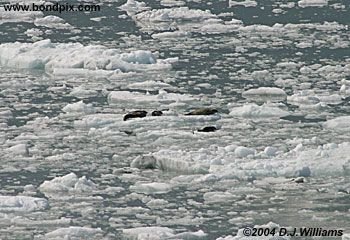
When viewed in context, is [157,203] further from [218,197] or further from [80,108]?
[80,108]

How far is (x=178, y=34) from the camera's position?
1841 centimetres

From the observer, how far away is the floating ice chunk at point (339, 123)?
11.2m

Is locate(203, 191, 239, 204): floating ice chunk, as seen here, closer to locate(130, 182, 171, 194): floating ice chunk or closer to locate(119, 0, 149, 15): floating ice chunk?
locate(130, 182, 171, 194): floating ice chunk

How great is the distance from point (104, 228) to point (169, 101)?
488 centimetres

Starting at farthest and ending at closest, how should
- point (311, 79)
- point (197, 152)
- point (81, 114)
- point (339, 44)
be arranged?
point (339, 44) → point (311, 79) → point (81, 114) → point (197, 152)

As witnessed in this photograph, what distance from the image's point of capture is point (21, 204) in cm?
861

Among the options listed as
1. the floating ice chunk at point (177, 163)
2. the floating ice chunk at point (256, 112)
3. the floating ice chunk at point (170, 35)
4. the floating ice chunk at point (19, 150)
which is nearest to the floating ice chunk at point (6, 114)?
the floating ice chunk at point (19, 150)

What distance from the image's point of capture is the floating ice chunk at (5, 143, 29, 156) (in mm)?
10469

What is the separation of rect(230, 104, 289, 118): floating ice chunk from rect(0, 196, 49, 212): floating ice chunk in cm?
375

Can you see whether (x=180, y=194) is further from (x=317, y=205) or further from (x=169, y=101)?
(x=169, y=101)

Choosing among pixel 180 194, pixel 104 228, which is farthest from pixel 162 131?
pixel 104 228

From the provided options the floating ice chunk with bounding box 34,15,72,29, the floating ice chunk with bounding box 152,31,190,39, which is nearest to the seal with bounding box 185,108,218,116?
the floating ice chunk with bounding box 152,31,190,39

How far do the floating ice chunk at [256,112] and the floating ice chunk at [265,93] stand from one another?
1.00 m

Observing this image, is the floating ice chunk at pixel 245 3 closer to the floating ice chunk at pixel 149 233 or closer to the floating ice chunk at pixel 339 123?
the floating ice chunk at pixel 339 123
